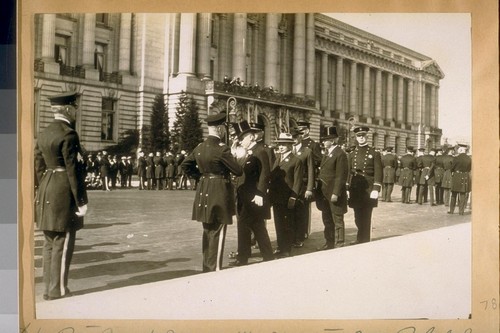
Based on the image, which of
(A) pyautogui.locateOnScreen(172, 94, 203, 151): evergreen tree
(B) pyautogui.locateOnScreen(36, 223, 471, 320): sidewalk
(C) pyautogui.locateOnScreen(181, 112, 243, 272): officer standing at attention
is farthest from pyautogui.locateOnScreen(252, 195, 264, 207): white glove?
(A) pyautogui.locateOnScreen(172, 94, 203, 151): evergreen tree

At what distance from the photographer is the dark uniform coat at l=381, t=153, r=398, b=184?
3.56 metres

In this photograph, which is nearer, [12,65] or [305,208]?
[12,65]

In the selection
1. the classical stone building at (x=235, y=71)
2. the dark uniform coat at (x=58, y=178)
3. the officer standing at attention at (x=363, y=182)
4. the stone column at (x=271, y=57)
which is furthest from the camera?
the officer standing at attention at (x=363, y=182)

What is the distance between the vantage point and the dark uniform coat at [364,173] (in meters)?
3.52

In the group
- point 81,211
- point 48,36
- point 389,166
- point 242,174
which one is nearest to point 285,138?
point 242,174

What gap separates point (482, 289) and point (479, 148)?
36.6 inches

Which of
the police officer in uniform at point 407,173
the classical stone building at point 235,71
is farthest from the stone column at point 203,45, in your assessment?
the police officer in uniform at point 407,173

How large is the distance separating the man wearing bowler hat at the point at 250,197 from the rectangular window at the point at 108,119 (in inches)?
30.6

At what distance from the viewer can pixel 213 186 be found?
330 centimetres

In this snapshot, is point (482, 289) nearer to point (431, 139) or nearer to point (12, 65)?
point (431, 139)

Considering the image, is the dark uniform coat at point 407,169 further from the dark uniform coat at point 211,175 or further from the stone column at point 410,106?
the dark uniform coat at point 211,175

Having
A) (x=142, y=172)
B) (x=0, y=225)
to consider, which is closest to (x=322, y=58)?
(x=142, y=172)

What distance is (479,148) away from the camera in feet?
11.4

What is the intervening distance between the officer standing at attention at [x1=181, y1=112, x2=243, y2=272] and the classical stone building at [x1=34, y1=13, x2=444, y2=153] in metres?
0.20
